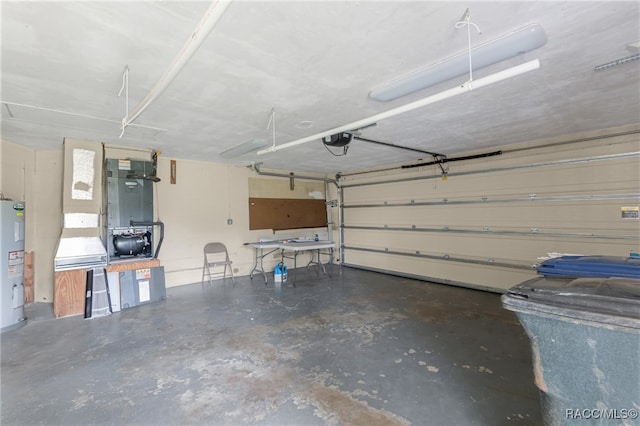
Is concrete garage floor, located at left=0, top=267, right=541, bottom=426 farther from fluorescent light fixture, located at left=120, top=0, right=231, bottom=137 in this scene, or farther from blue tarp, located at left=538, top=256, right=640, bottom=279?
fluorescent light fixture, located at left=120, top=0, right=231, bottom=137

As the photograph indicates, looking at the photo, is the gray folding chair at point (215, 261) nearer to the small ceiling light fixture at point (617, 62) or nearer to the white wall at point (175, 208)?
the white wall at point (175, 208)

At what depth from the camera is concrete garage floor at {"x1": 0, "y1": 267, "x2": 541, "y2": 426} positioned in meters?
1.95

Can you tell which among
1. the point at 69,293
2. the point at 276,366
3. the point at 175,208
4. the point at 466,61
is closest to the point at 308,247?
the point at 175,208

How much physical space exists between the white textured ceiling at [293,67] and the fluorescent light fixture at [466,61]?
0.07 m

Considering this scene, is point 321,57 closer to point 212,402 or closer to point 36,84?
point 36,84

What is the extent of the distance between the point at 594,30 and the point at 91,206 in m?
5.75

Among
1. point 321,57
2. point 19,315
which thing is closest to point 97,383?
point 19,315

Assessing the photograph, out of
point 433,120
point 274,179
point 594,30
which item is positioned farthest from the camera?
point 274,179

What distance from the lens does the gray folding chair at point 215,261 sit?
569 centimetres

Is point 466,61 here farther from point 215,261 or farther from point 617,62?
point 215,261

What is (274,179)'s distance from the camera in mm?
6848

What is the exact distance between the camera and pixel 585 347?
1161 mm

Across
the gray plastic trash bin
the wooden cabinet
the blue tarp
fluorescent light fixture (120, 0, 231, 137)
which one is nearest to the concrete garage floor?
the wooden cabinet

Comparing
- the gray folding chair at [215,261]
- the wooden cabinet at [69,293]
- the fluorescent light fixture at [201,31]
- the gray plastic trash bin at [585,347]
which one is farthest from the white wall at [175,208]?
the gray plastic trash bin at [585,347]
